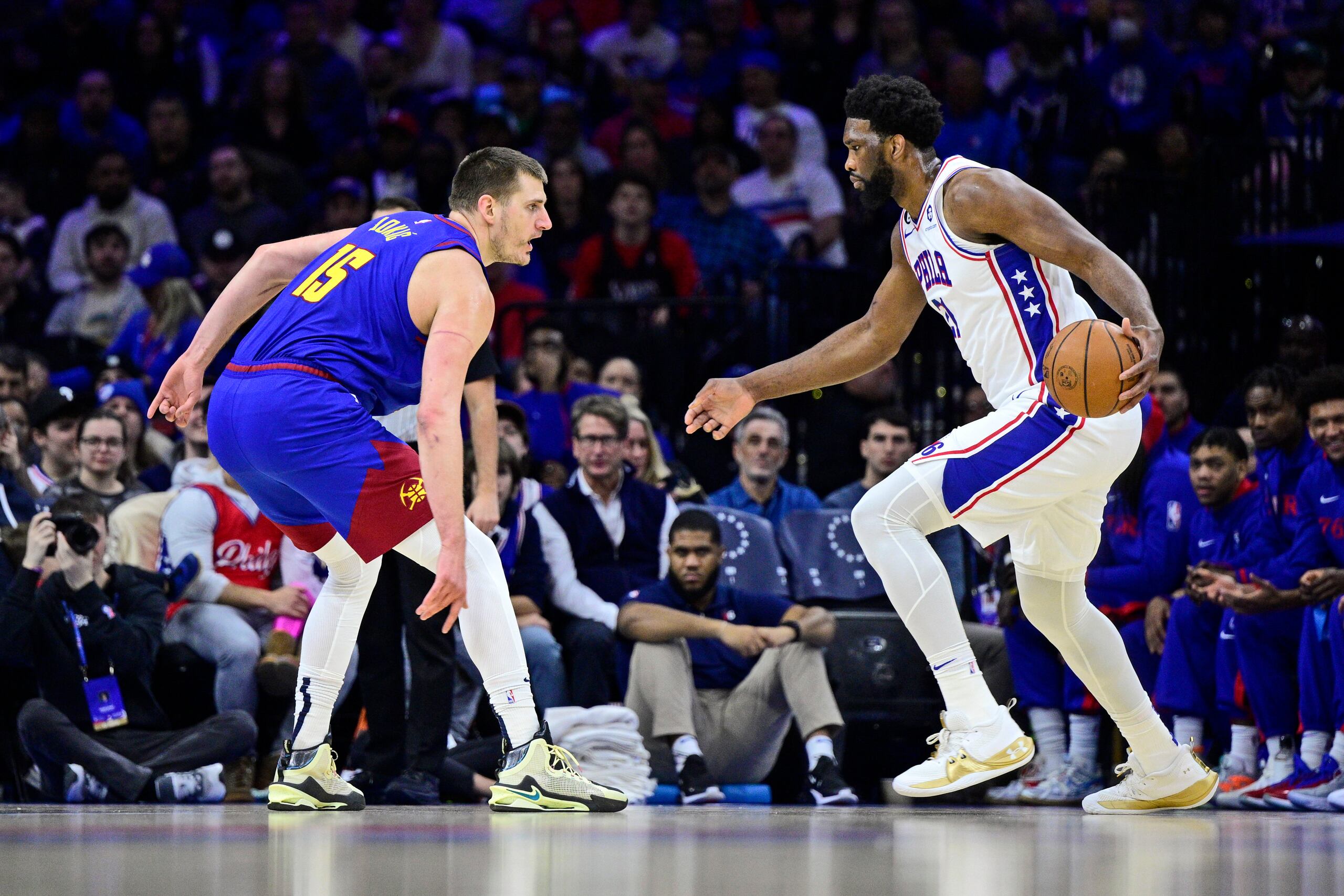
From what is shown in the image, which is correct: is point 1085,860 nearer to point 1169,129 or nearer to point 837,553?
point 837,553

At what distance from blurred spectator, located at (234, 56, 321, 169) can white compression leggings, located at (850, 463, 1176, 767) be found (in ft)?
29.1

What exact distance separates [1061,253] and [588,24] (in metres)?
10.3

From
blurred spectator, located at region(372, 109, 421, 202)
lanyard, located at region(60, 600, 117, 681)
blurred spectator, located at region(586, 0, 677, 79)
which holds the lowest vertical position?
lanyard, located at region(60, 600, 117, 681)

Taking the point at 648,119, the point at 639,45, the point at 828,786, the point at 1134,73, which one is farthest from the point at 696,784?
the point at 639,45

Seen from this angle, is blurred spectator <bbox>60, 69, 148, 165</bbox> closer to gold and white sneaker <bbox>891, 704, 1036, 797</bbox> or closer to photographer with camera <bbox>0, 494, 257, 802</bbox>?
photographer with camera <bbox>0, 494, 257, 802</bbox>

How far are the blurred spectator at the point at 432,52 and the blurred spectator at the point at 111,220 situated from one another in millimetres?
2758

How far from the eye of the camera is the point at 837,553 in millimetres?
8242

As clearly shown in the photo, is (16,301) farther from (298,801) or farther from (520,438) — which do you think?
(298,801)

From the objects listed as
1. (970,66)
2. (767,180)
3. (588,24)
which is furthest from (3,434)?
(588,24)

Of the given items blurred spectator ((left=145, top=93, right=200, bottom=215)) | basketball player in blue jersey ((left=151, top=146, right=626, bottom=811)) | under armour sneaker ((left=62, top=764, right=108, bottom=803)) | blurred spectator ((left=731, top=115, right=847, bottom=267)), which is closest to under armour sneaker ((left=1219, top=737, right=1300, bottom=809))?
basketball player in blue jersey ((left=151, top=146, right=626, bottom=811))

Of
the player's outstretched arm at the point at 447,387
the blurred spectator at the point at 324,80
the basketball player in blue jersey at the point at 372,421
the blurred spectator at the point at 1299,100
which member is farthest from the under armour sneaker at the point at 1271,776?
the blurred spectator at the point at 324,80

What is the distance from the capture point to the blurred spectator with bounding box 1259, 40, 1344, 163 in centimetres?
1006

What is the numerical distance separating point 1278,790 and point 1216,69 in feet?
22.0

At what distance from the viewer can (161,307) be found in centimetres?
991
